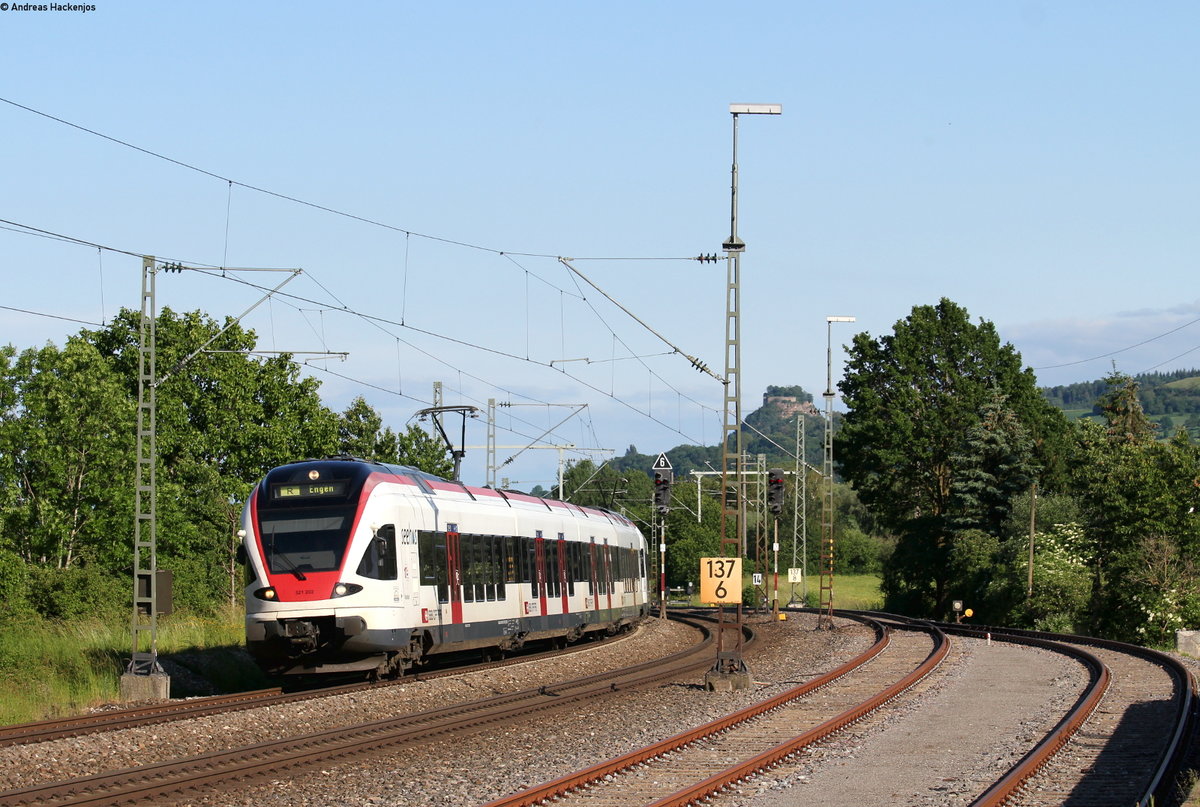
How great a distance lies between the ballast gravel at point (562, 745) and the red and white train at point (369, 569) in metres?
1.08

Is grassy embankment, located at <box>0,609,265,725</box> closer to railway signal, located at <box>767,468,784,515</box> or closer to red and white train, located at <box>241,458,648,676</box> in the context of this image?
red and white train, located at <box>241,458,648,676</box>

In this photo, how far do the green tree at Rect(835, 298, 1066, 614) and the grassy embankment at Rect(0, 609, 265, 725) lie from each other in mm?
42285

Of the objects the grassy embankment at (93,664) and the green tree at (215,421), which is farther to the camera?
the green tree at (215,421)

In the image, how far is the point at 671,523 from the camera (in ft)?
381

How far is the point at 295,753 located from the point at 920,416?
185 feet

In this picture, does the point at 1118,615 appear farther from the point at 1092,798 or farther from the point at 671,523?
the point at 671,523

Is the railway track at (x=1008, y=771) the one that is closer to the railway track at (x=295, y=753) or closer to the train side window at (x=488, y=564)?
the railway track at (x=295, y=753)

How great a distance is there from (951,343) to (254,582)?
53.8m

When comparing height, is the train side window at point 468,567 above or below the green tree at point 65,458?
below

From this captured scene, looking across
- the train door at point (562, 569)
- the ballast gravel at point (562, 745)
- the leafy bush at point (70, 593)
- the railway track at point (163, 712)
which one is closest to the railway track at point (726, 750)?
the ballast gravel at point (562, 745)

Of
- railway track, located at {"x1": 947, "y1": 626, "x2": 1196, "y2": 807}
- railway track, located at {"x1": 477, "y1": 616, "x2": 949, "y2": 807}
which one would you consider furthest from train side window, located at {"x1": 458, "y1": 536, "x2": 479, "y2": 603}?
railway track, located at {"x1": 947, "y1": 626, "x2": 1196, "y2": 807}

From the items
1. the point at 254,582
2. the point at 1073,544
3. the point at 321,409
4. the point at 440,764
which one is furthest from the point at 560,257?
the point at 321,409

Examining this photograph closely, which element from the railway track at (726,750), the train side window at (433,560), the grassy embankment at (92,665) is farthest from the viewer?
the train side window at (433,560)

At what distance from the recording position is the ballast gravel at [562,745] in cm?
1275
